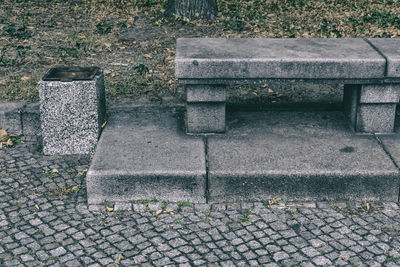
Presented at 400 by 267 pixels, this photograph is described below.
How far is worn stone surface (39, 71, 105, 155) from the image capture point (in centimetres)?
525

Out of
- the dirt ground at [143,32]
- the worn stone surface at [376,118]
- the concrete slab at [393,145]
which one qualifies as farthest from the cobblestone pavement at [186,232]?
the dirt ground at [143,32]

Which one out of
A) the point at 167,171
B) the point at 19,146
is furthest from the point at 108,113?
the point at 167,171

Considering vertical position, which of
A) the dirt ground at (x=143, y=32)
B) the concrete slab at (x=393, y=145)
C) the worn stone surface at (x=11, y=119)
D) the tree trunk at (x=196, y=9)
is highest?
the tree trunk at (x=196, y=9)

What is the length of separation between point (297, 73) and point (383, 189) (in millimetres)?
1191

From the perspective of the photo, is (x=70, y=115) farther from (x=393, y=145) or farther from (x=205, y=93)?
(x=393, y=145)

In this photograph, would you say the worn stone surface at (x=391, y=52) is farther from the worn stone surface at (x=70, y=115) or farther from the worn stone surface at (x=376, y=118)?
the worn stone surface at (x=70, y=115)

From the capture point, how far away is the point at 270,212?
4.50m

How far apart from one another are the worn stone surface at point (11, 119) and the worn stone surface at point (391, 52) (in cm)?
354

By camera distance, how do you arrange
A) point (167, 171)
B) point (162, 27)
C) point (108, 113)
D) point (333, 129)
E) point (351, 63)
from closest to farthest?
1. point (167, 171)
2. point (351, 63)
3. point (333, 129)
4. point (108, 113)
5. point (162, 27)

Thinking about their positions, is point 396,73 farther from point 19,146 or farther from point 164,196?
point 19,146

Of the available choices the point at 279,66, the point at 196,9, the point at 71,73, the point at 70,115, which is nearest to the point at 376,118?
the point at 279,66

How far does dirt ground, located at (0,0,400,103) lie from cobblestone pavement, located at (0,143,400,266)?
183cm

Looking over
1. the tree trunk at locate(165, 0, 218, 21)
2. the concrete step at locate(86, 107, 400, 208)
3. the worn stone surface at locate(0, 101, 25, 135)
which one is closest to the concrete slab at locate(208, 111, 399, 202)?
the concrete step at locate(86, 107, 400, 208)

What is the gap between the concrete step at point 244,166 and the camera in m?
4.57
